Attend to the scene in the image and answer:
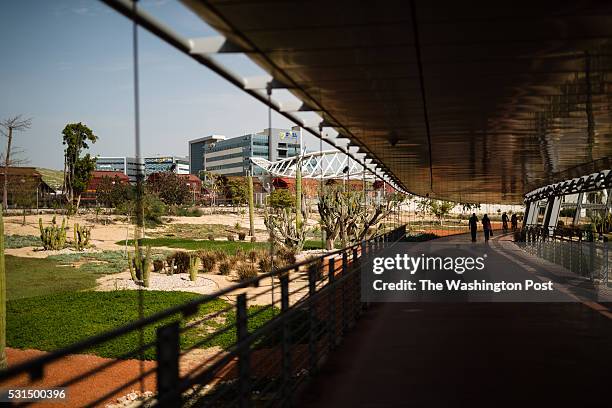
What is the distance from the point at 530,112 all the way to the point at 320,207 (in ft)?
68.3

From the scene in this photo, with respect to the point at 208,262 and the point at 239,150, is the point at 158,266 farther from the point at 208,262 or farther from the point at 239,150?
the point at 239,150

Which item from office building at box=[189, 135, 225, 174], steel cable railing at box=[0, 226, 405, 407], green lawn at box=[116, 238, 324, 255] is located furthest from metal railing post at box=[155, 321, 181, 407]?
→ office building at box=[189, 135, 225, 174]

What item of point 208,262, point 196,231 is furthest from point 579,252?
point 196,231

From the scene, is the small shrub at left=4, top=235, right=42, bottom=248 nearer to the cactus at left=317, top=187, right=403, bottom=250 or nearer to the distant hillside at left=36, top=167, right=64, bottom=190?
the cactus at left=317, top=187, right=403, bottom=250

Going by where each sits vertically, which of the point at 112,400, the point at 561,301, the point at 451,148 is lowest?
the point at 112,400

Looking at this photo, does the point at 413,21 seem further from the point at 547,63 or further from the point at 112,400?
the point at 112,400

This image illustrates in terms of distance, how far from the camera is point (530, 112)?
8531mm

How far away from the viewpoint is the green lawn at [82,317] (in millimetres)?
14461

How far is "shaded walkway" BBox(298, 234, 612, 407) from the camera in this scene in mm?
5836

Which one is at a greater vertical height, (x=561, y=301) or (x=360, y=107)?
(x=360, y=107)

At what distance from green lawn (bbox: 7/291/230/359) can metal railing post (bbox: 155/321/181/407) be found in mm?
10459

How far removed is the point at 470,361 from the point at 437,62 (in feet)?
10.5

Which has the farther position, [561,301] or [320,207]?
[320,207]

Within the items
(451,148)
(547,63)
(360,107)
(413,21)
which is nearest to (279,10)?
(413,21)
